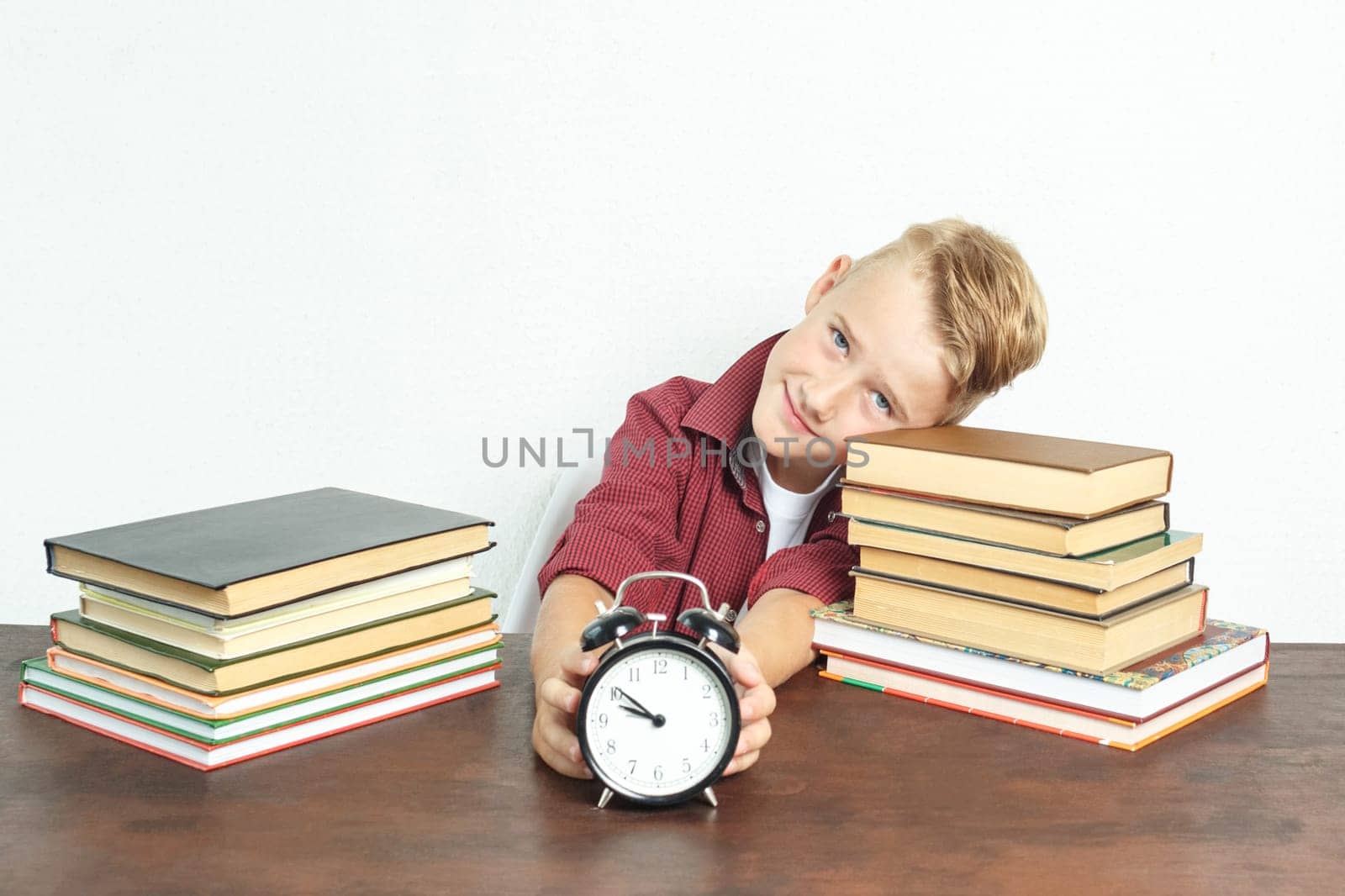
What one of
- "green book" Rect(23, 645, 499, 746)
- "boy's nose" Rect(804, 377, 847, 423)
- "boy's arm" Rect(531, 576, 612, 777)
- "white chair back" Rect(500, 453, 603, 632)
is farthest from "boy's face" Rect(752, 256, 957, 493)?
"green book" Rect(23, 645, 499, 746)

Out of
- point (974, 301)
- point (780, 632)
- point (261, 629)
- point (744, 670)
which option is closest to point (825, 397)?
point (974, 301)

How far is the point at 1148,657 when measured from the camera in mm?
1213

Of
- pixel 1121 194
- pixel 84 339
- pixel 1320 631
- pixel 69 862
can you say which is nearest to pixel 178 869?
pixel 69 862

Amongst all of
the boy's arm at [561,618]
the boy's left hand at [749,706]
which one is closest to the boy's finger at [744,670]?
the boy's left hand at [749,706]

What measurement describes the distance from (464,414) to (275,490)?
38cm

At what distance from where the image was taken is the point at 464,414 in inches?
92.0

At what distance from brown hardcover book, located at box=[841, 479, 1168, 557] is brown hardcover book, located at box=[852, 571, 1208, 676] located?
0.20 feet

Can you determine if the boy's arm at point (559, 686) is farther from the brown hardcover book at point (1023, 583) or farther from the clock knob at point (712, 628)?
the brown hardcover book at point (1023, 583)

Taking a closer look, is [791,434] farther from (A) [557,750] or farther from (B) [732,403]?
(A) [557,750]

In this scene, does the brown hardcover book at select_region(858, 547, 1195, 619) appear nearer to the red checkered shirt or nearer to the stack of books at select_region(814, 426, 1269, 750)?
the stack of books at select_region(814, 426, 1269, 750)

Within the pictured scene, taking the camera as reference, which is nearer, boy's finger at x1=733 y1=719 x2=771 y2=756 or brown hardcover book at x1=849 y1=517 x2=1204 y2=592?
boy's finger at x1=733 y1=719 x2=771 y2=756

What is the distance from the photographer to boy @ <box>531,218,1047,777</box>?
1.43 meters

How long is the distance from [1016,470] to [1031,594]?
0.12 m

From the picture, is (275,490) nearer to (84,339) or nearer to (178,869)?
(84,339)
